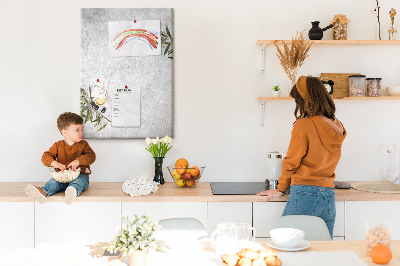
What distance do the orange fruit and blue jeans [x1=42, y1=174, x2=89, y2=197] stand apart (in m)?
1.84

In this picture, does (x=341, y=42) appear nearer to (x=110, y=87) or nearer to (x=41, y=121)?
(x=110, y=87)

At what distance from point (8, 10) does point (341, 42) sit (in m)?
2.48

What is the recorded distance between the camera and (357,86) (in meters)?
3.21

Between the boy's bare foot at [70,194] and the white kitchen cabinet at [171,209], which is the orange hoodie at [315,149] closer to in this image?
the white kitchen cabinet at [171,209]

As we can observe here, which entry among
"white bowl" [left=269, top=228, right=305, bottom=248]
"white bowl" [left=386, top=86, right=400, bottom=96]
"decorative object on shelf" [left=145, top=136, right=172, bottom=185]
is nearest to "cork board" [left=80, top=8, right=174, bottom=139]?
"decorative object on shelf" [left=145, top=136, right=172, bottom=185]

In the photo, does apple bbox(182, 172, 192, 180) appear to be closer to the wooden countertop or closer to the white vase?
the wooden countertop

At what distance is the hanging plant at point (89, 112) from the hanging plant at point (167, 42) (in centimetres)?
65

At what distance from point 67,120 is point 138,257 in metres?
1.87

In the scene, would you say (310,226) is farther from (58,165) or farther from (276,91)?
(58,165)

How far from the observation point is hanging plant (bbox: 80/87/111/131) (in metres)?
3.29

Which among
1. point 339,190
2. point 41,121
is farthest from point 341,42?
point 41,121

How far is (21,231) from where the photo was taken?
9.21 ft

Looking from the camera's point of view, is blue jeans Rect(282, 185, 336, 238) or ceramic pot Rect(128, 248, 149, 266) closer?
ceramic pot Rect(128, 248, 149, 266)

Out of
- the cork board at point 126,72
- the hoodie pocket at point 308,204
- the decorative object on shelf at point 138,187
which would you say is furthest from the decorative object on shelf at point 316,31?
the decorative object on shelf at point 138,187
